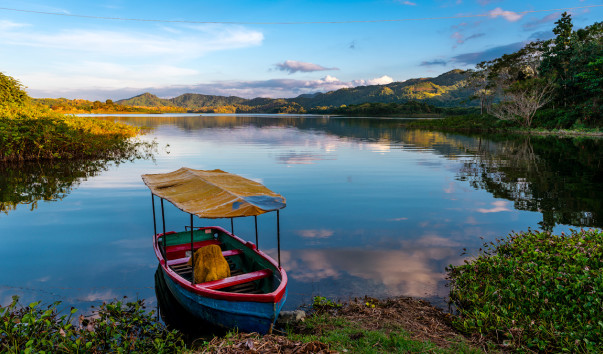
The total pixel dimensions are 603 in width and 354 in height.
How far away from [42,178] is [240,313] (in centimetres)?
2745

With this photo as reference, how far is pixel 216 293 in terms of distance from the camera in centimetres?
834

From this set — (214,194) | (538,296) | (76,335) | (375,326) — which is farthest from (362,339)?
(76,335)

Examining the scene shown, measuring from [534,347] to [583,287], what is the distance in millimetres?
2437

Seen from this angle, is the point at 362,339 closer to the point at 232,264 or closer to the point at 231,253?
the point at 231,253

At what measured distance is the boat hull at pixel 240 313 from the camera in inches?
328

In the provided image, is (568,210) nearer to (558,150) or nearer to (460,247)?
(460,247)

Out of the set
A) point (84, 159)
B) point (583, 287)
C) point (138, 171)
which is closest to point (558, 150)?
point (583, 287)

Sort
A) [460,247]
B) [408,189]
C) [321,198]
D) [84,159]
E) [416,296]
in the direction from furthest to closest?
[84,159], [408,189], [321,198], [460,247], [416,296]

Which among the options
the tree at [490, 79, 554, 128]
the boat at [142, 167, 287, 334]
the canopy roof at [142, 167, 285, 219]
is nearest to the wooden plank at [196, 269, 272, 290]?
the boat at [142, 167, 287, 334]

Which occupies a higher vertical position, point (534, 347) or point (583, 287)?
point (583, 287)

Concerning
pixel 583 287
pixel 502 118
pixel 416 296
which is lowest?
pixel 416 296

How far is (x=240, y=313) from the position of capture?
839 cm

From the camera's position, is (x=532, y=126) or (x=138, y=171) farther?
(x=532, y=126)

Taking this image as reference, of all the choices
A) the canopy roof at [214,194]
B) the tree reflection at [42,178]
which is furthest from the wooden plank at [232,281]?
the tree reflection at [42,178]
